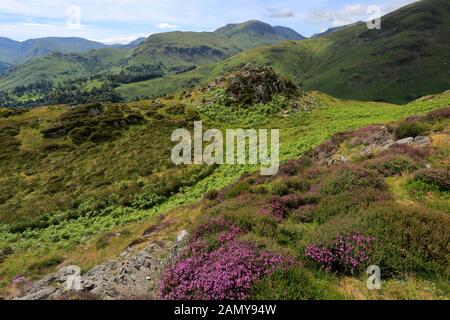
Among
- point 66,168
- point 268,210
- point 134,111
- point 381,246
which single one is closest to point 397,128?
point 268,210

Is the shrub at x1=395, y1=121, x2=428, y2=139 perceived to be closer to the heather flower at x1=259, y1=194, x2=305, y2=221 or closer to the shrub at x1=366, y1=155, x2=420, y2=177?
the shrub at x1=366, y1=155, x2=420, y2=177

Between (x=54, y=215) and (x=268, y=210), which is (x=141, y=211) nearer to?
(x=54, y=215)

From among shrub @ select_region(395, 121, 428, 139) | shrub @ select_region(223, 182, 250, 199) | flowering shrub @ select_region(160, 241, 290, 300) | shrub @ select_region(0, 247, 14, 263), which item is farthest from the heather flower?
shrub @ select_region(0, 247, 14, 263)

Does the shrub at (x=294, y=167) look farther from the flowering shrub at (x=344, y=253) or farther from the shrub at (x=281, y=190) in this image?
the flowering shrub at (x=344, y=253)

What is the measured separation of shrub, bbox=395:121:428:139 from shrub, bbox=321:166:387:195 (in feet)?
26.7

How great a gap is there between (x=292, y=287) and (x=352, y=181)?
24.1 feet

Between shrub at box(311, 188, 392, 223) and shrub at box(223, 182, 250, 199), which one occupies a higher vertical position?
shrub at box(311, 188, 392, 223)

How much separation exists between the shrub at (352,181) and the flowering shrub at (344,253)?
14.1 ft

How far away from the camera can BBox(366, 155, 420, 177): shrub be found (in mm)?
14203

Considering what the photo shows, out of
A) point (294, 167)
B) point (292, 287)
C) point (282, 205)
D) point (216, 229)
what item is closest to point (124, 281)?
point (216, 229)

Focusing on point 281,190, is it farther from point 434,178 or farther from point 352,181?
point 434,178
